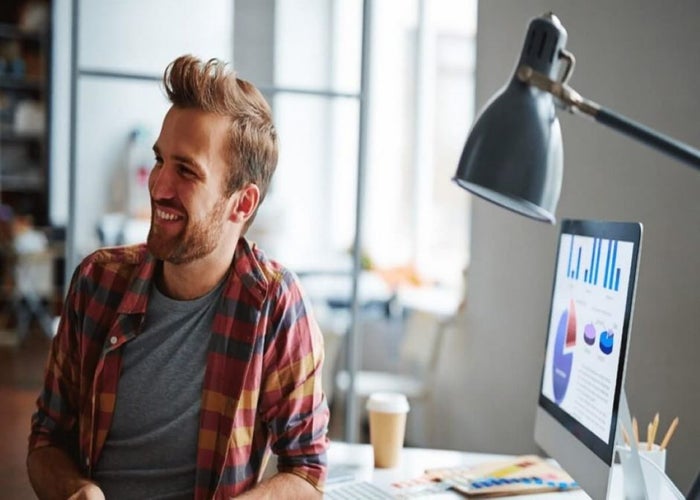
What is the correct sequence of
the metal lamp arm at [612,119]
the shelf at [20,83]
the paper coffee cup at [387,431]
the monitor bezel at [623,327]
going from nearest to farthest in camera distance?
the metal lamp arm at [612,119] → the monitor bezel at [623,327] → the paper coffee cup at [387,431] → the shelf at [20,83]

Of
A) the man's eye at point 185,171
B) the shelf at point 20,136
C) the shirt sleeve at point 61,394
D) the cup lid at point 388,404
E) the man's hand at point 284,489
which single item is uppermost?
the shelf at point 20,136

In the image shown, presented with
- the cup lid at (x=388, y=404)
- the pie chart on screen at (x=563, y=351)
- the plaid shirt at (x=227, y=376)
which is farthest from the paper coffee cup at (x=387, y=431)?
the pie chart on screen at (x=563, y=351)

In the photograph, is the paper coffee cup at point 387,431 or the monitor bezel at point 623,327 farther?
the paper coffee cup at point 387,431

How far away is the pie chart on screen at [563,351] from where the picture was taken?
1.53 meters

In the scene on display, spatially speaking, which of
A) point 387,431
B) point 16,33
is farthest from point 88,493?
point 16,33

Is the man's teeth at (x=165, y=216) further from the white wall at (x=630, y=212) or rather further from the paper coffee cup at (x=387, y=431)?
the white wall at (x=630, y=212)

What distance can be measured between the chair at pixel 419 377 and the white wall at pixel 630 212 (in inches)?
27.6

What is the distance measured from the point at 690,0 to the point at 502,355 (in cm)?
118

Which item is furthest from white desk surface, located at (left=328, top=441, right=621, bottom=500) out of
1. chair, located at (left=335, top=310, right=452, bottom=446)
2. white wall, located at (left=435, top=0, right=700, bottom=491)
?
chair, located at (left=335, top=310, right=452, bottom=446)

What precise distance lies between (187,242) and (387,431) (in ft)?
1.99

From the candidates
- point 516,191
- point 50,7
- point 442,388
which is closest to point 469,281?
point 442,388

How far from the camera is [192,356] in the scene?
154cm

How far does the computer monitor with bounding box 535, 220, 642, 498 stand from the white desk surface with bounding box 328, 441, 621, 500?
185 millimetres

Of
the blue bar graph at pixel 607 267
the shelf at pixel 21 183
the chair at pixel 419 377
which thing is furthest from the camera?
the shelf at pixel 21 183
